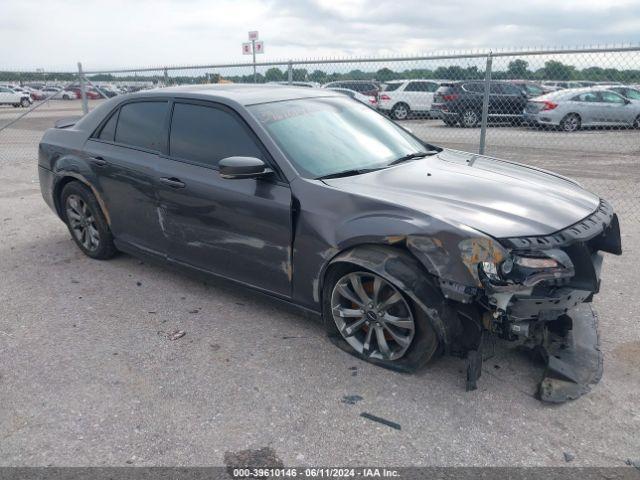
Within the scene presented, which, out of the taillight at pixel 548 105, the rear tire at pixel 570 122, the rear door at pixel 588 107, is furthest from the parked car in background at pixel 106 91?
the rear door at pixel 588 107

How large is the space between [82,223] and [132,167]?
3.95 feet

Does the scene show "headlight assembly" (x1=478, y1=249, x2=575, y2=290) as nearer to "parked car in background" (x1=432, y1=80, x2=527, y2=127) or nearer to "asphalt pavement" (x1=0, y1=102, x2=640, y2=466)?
"asphalt pavement" (x1=0, y1=102, x2=640, y2=466)

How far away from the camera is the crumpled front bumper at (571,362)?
9.53 ft

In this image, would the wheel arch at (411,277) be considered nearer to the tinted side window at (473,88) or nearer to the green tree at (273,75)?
the green tree at (273,75)

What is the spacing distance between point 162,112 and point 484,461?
3401mm

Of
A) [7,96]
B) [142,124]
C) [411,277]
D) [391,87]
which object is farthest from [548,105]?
[7,96]

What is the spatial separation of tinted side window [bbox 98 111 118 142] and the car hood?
7.73 ft

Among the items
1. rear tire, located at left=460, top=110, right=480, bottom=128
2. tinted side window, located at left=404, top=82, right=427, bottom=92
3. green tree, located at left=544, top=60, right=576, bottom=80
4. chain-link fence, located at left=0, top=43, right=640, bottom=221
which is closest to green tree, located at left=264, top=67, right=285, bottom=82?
chain-link fence, located at left=0, top=43, right=640, bottom=221

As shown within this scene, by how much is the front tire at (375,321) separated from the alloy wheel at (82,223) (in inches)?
109

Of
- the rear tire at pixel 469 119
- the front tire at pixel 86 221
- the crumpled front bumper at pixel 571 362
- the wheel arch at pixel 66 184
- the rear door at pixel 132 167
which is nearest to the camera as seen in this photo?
the crumpled front bumper at pixel 571 362

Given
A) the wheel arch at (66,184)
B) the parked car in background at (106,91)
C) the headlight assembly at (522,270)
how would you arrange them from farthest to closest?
the parked car in background at (106,91), the wheel arch at (66,184), the headlight assembly at (522,270)

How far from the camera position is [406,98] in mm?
18984

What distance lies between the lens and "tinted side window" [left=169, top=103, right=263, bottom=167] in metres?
3.69

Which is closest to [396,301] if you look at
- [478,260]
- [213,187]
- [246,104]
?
[478,260]
